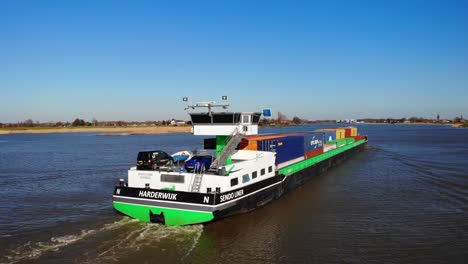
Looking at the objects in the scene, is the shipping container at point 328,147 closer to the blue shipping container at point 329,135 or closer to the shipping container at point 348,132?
the blue shipping container at point 329,135

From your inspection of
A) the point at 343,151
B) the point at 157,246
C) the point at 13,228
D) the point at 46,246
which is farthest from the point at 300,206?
the point at 343,151

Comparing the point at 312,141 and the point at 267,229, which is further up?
the point at 312,141

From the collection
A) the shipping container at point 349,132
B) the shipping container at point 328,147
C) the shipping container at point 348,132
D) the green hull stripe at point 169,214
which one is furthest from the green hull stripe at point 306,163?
the shipping container at point 349,132

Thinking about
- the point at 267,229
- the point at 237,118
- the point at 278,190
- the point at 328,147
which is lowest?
the point at 267,229

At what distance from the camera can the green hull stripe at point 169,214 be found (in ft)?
50.6

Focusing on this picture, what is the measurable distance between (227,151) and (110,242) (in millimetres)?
7571

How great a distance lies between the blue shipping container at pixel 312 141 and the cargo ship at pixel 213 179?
507 centimetres

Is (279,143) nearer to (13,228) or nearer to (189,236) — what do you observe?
(189,236)

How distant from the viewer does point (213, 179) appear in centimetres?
1645

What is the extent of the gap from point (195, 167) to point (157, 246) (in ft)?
15.1

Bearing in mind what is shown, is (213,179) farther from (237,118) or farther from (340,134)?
(340,134)

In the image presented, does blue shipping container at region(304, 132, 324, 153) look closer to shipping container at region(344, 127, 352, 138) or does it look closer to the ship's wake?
the ship's wake

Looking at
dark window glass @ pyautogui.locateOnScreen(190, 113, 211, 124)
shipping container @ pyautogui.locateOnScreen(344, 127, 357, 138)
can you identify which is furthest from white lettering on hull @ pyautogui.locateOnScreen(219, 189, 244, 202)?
shipping container @ pyautogui.locateOnScreen(344, 127, 357, 138)

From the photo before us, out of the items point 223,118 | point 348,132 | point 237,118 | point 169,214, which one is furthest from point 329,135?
point 169,214
